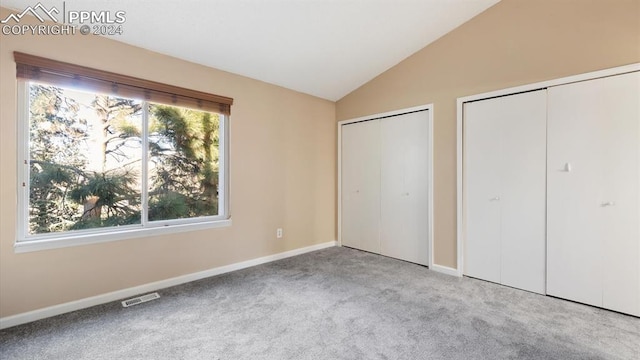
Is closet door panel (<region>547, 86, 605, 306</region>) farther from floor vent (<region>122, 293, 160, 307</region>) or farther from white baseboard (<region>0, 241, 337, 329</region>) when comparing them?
floor vent (<region>122, 293, 160, 307</region>)

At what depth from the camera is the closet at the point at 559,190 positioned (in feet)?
7.32

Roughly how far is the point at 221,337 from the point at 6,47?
2644mm

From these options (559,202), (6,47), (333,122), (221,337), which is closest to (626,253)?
(559,202)

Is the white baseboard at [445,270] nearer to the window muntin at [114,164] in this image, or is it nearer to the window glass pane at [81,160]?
the window muntin at [114,164]

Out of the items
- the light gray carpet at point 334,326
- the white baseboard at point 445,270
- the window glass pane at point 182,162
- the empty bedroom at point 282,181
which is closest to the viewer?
the light gray carpet at point 334,326

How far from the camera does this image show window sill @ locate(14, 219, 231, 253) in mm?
2133

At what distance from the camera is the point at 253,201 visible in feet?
11.4

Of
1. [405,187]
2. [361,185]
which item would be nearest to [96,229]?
[361,185]

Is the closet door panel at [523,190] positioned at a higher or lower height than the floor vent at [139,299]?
higher

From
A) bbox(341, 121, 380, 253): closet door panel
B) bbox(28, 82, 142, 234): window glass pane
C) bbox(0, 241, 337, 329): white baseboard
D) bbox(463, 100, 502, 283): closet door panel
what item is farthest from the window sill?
bbox(463, 100, 502, 283): closet door panel

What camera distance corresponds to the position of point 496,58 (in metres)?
2.85

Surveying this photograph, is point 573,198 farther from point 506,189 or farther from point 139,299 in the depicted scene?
point 139,299

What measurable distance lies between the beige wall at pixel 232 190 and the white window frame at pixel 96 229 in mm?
51

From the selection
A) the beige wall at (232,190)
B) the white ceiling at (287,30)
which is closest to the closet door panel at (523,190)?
the white ceiling at (287,30)
